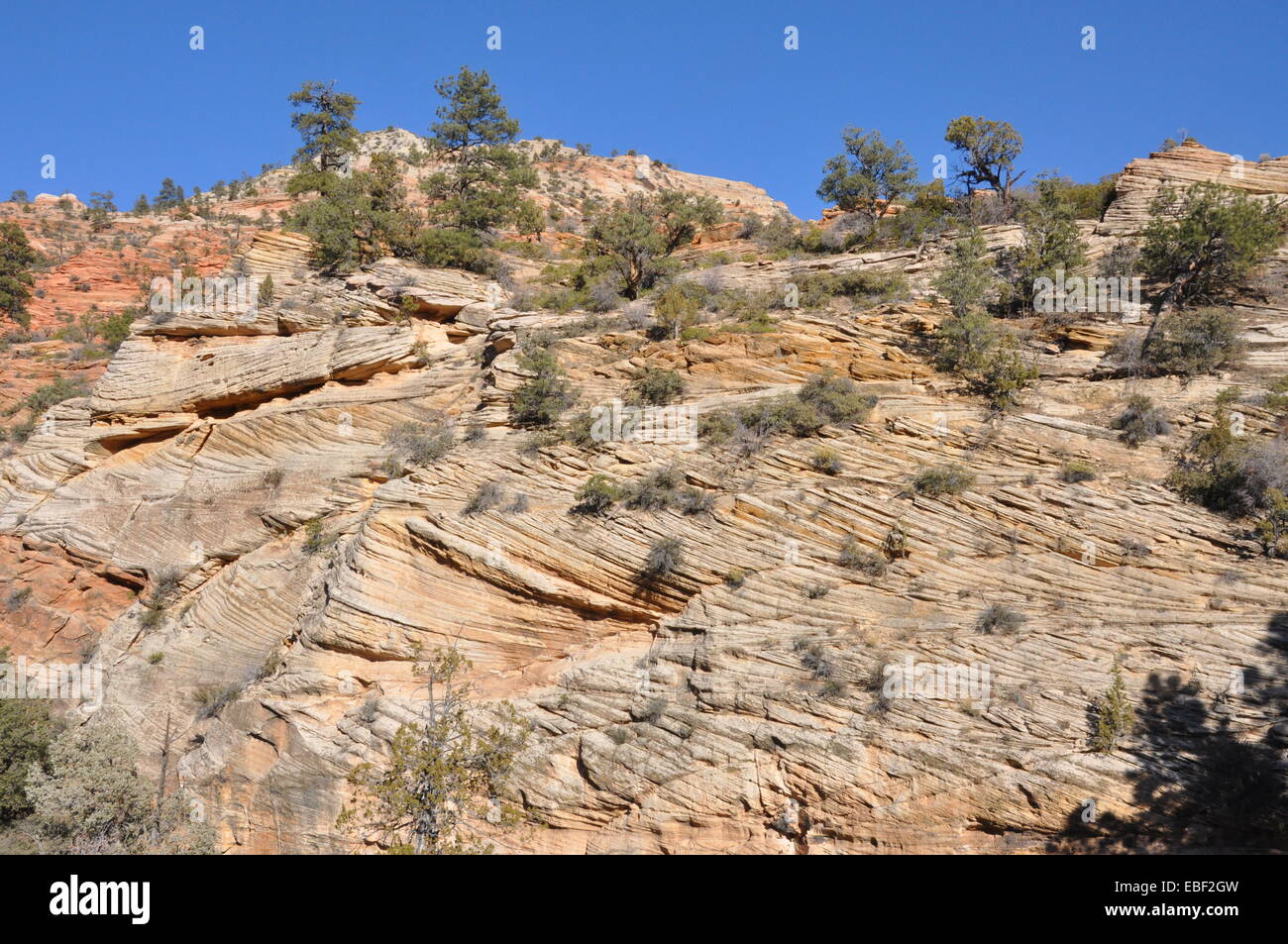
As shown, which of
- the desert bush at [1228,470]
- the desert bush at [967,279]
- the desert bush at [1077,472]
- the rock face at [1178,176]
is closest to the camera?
the desert bush at [1228,470]

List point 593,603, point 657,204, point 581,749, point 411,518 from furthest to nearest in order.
→ point 657,204 → point 411,518 → point 593,603 → point 581,749

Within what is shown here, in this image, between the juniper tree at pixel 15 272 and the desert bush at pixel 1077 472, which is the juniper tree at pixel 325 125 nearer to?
the juniper tree at pixel 15 272

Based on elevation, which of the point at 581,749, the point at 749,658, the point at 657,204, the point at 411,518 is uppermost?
the point at 657,204

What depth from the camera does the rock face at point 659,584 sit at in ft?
31.4

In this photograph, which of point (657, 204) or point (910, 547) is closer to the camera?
point (910, 547)

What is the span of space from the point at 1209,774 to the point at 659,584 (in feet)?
26.3

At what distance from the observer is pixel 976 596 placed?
37.2 feet

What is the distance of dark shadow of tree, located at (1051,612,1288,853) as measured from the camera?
8102 mm

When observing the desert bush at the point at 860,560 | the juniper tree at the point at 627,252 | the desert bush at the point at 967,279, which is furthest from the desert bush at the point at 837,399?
the juniper tree at the point at 627,252

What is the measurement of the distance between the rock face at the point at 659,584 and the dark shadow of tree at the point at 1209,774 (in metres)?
0.04

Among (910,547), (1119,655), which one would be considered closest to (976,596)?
(910,547)

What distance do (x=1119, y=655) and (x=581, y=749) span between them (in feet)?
26.5
